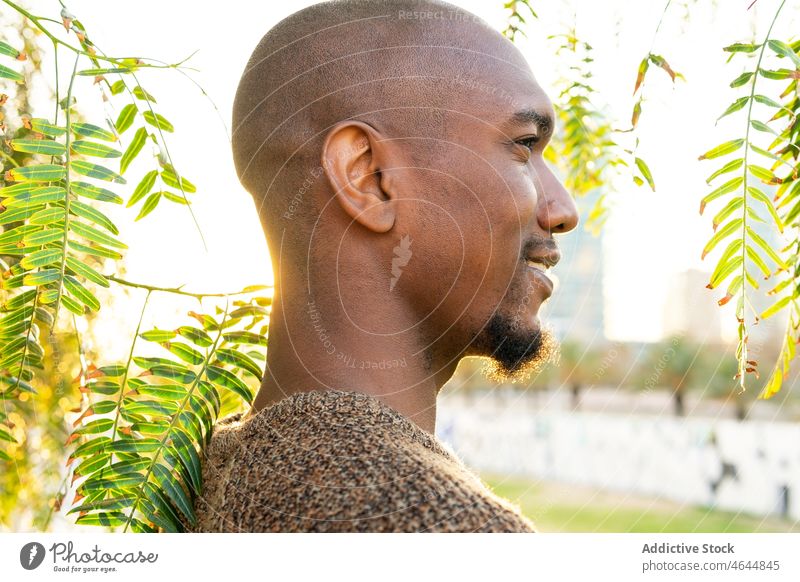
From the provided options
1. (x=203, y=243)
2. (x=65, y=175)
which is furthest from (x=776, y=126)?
(x=65, y=175)

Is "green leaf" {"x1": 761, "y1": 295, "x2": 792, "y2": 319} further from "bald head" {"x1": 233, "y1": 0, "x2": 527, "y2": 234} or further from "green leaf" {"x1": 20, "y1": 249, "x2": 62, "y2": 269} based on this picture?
"green leaf" {"x1": 20, "y1": 249, "x2": 62, "y2": 269}

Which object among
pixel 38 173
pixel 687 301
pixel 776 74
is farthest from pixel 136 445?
pixel 687 301

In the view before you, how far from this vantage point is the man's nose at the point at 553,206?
1.92 meters

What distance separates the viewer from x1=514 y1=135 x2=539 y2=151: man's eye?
1.87 metres

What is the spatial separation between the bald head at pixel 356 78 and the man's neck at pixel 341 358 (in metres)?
0.21

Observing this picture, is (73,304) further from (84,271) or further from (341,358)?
(341,358)

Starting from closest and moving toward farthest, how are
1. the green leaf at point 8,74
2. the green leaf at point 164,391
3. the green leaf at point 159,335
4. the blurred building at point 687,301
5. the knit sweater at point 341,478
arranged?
the knit sweater at point 341,478 < the green leaf at point 8,74 < the green leaf at point 164,391 < the green leaf at point 159,335 < the blurred building at point 687,301

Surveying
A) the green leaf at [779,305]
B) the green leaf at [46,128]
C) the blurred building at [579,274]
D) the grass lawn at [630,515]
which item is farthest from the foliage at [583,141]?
the grass lawn at [630,515]

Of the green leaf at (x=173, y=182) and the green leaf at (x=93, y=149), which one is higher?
the green leaf at (x=173, y=182)

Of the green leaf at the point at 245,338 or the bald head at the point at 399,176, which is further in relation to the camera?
the green leaf at the point at 245,338

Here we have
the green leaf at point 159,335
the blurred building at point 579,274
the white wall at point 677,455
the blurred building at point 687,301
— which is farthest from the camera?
the white wall at point 677,455

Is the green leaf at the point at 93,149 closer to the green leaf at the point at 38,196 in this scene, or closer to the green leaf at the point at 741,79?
the green leaf at the point at 38,196

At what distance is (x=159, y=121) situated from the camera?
76.6 inches
